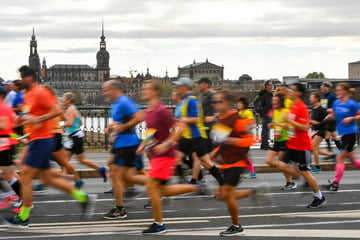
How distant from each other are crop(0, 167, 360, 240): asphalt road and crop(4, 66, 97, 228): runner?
26 cm

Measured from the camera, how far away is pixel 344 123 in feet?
39.0

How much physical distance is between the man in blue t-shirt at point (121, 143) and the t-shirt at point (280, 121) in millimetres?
2740

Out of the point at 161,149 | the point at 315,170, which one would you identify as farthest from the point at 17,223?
→ the point at 315,170

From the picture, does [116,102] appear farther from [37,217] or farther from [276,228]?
[276,228]

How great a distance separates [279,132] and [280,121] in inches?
27.2

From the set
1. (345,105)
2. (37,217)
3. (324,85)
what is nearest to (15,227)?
(37,217)

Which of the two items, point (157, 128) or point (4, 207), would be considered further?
point (4, 207)

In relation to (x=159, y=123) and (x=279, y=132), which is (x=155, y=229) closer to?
(x=159, y=123)

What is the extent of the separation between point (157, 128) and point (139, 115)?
29.9 inches

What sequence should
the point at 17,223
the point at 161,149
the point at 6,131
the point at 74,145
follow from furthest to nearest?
1. the point at 74,145
2. the point at 6,131
3. the point at 17,223
4. the point at 161,149

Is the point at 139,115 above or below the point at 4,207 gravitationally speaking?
above

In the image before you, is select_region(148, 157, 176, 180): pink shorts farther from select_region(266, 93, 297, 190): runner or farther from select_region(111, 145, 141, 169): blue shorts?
select_region(266, 93, 297, 190): runner

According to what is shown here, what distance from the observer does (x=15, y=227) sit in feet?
29.2

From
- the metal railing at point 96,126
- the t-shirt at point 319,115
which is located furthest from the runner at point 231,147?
the metal railing at point 96,126
